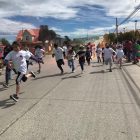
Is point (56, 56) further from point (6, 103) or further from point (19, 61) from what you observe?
point (6, 103)

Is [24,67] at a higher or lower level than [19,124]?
higher

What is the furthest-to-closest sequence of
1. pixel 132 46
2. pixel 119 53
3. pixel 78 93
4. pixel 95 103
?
1. pixel 132 46
2. pixel 119 53
3. pixel 78 93
4. pixel 95 103

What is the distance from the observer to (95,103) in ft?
34.3

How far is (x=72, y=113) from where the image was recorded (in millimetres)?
9047

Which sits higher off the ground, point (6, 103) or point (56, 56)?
point (56, 56)

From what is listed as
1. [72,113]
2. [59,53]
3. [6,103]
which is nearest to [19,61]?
[6,103]

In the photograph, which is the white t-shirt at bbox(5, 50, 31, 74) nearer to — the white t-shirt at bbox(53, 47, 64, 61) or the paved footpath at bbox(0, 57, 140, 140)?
the paved footpath at bbox(0, 57, 140, 140)

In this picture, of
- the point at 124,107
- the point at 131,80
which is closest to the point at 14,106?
the point at 124,107

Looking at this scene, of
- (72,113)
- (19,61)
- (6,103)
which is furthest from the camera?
(19,61)

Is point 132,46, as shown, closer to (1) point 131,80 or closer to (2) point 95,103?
(1) point 131,80

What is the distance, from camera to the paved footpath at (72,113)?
23.6ft

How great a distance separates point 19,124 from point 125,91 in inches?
225

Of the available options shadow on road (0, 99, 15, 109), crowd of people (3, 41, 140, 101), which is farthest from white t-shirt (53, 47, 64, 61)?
shadow on road (0, 99, 15, 109)

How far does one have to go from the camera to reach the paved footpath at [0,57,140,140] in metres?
7.19
